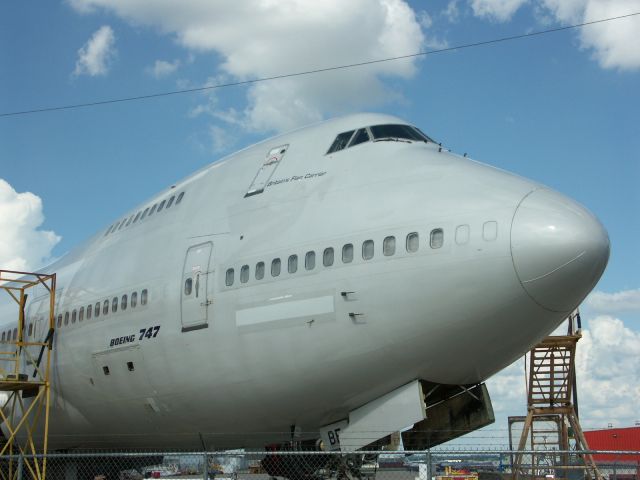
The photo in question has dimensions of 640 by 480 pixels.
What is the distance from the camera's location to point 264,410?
499 inches

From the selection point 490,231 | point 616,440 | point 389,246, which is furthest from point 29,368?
point 616,440

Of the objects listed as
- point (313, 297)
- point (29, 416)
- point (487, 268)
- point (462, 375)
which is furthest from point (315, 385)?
point (29, 416)

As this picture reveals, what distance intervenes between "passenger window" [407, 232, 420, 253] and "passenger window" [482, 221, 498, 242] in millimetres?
912

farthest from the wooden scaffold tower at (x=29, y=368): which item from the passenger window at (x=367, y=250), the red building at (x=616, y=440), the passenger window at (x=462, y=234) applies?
the red building at (x=616, y=440)

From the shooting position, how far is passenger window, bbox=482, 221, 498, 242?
1047 cm

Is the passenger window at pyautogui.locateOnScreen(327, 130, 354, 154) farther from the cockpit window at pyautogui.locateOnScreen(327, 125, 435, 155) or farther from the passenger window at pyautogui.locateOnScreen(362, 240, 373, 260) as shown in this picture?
the passenger window at pyautogui.locateOnScreen(362, 240, 373, 260)

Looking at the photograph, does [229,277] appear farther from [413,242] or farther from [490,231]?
[490,231]

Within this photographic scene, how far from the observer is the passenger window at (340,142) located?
1332 cm

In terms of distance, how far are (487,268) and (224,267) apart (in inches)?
176

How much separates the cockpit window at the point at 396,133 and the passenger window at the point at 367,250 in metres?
2.43

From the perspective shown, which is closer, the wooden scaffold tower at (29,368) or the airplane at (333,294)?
the airplane at (333,294)

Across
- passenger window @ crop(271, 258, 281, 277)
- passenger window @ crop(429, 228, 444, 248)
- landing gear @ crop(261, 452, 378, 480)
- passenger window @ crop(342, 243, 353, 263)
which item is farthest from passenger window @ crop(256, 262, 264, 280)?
passenger window @ crop(429, 228, 444, 248)

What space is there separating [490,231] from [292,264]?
3064mm

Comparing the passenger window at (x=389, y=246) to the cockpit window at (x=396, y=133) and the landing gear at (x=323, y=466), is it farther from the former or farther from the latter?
the landing gear at (x=323, y=466)
